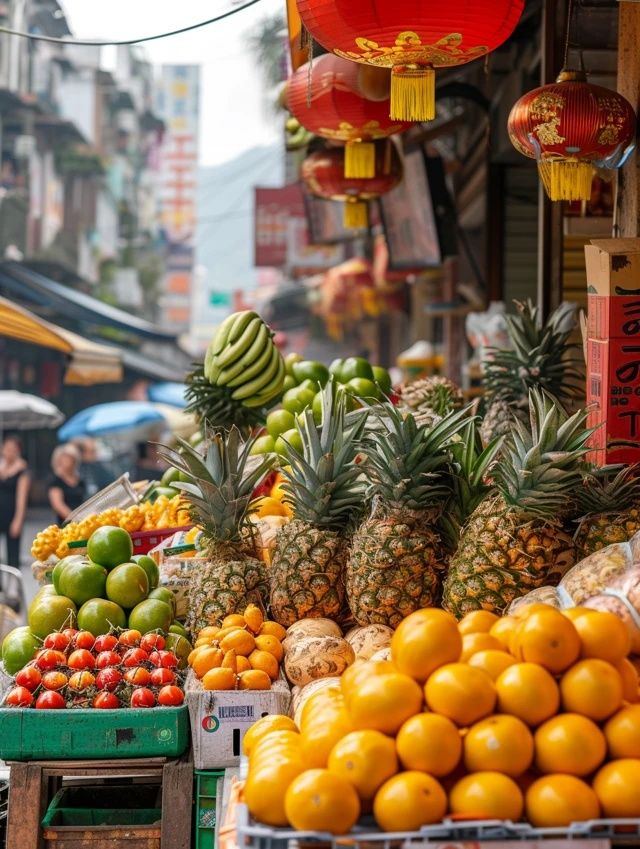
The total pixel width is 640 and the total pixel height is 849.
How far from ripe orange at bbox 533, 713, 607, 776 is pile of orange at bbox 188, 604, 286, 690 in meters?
1.56

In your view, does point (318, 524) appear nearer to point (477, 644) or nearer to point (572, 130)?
point (477, 644)

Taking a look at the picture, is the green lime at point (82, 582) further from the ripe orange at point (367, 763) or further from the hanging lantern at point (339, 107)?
the hanging lantern at point (339, 107)

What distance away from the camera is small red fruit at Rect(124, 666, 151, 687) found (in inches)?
155

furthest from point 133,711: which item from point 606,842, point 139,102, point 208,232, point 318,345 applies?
point 208,232

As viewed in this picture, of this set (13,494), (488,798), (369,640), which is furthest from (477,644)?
(13,494)

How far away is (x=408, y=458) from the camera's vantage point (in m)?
4.25

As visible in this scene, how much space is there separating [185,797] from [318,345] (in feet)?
116

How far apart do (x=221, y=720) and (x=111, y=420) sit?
14.9 meters

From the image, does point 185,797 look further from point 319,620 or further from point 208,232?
point 208,232

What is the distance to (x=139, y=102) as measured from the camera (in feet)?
151

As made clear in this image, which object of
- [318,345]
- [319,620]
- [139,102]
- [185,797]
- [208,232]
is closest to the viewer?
[185,797]

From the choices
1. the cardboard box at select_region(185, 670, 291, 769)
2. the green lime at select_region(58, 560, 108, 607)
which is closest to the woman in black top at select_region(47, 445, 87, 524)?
the green lime at select_region(58, 560, 108, 607)

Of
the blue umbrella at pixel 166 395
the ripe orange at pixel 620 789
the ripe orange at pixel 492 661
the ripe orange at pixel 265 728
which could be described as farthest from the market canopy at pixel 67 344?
the ripe orange at pixel 620 789

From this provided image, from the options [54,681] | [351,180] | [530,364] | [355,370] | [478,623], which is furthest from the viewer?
[351,180]
